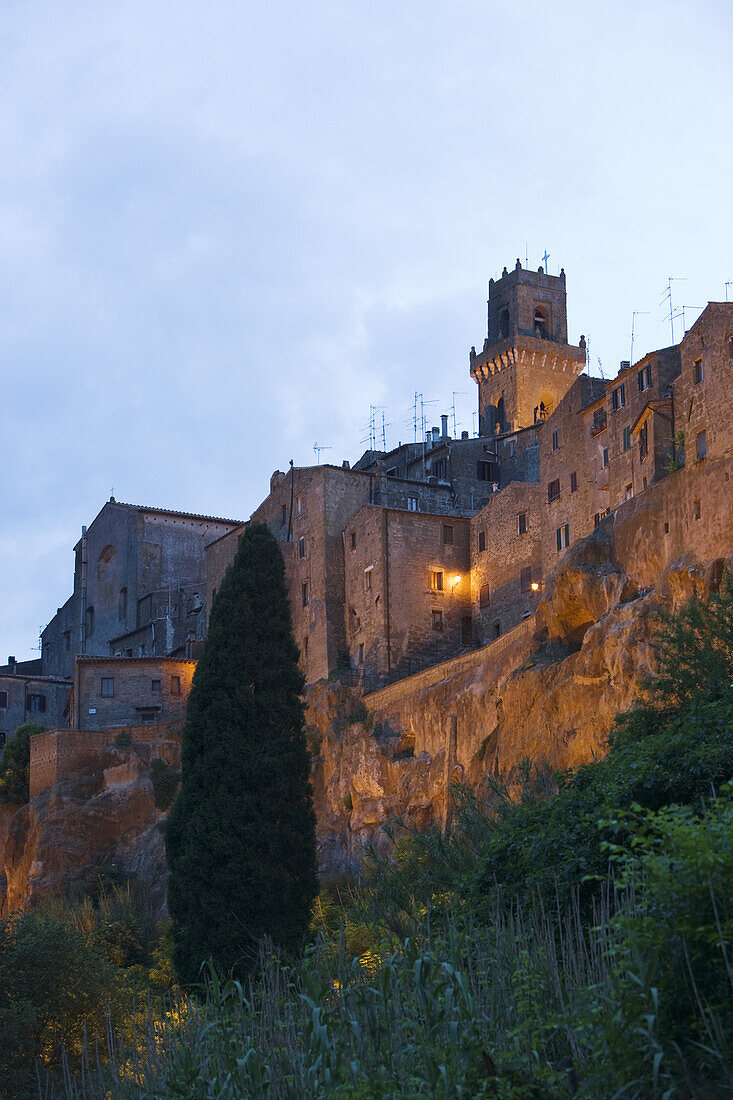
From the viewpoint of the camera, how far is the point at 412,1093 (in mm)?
11734

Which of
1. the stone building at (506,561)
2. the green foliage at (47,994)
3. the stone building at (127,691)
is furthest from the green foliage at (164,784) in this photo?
the green foliage at (47,994)

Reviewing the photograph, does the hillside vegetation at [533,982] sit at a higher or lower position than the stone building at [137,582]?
lower

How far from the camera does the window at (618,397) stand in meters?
46.9

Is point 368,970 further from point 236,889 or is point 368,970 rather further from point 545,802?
point 236,889

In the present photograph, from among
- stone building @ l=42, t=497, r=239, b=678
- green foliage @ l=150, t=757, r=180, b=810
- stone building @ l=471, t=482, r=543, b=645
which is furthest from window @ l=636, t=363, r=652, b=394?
stone building @ l=42, t=497, r=239, b=678

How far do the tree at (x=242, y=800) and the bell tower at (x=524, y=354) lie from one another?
183 ft

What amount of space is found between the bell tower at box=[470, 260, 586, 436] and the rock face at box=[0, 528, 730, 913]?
1436 inches

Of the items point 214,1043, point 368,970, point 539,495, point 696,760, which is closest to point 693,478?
point 539,495

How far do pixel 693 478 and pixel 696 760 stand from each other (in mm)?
19374

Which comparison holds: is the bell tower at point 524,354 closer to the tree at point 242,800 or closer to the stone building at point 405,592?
the stone building at point 405,592

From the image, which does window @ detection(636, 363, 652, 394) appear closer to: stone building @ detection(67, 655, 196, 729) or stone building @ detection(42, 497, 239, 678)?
stone building @ detection(67, 655, 196, 729)

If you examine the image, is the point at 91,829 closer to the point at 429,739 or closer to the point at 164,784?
the point at 164,784

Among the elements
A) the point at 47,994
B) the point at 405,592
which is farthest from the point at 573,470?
the point at 47,994

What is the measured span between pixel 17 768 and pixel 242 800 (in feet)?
122
